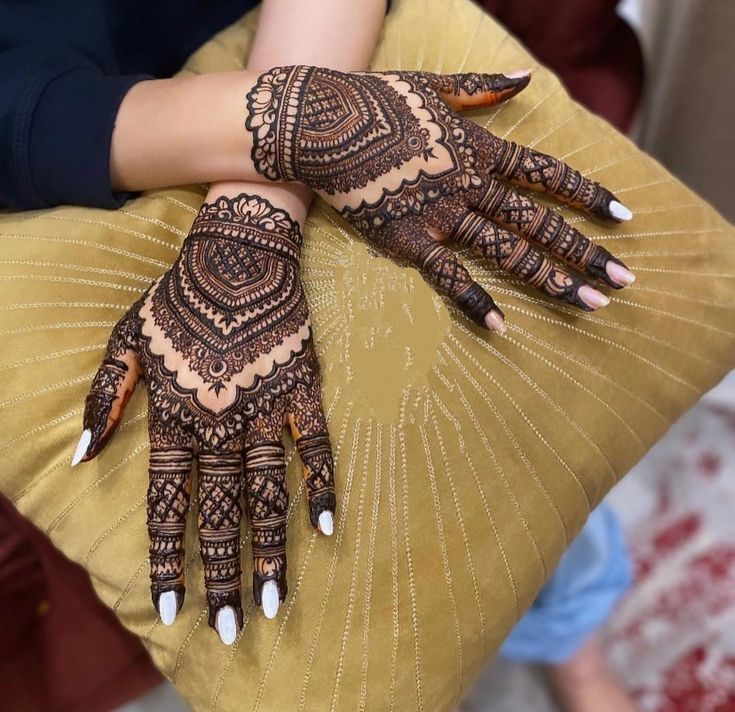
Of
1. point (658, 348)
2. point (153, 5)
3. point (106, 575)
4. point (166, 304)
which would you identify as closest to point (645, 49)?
point (658, 348)

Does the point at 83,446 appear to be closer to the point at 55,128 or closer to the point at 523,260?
the point at 55,128

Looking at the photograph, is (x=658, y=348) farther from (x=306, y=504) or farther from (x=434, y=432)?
(x=306, y=504)

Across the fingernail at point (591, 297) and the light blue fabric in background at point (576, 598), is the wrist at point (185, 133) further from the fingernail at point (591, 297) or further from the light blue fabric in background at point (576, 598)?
the light blue fabric in background at point (576, 598)

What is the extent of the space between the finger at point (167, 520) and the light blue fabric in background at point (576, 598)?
0.52m

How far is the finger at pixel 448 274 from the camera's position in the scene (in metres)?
0.50

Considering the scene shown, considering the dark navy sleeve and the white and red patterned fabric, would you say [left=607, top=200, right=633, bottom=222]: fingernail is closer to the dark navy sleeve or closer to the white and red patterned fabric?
the dark navy sleeve

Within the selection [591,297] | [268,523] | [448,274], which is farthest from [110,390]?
[591,297]

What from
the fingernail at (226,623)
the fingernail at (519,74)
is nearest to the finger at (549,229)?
the fingernail at (519,74)

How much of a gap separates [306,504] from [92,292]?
23cm

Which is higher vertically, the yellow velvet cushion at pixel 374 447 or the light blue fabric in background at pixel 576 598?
the yellow velvet cushion at pixel 374 447

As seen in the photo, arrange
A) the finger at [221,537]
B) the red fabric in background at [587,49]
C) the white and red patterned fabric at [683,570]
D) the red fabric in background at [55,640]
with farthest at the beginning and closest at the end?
1. the white and red patterned fabric at [683,570]
2. the red fabric in background at [587,49]
3. the red fabric in background at [55,640]
4. the finger at [221,537]

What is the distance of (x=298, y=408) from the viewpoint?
486mm

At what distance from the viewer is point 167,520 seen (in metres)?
0.47

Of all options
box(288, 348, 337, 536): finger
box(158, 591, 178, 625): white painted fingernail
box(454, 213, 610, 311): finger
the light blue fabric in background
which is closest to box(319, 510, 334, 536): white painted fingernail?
box(288, 348, 337, 536): finger
